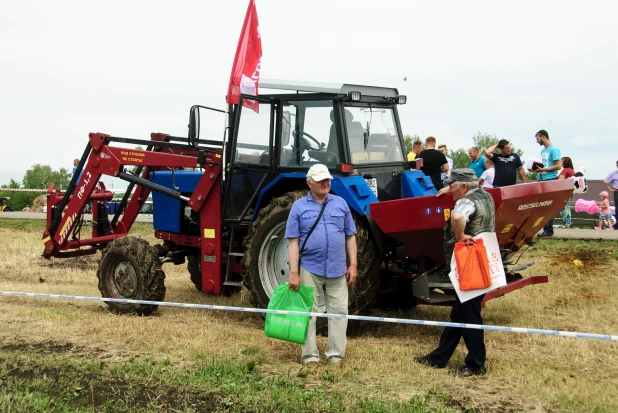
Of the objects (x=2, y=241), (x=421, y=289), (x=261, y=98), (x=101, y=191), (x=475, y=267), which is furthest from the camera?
(x=2, y=241)

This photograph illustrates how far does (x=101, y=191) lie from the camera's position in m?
9.84

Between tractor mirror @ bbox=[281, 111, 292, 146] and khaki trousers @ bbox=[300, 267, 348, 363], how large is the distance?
6.06 feet

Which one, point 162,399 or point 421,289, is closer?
point 162,399

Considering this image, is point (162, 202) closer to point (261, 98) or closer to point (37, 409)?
point (261, 98)

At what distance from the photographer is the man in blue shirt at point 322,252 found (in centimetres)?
590

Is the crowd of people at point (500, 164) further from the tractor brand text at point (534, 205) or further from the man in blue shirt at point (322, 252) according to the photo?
the man in blue shirt at point (322, 252)

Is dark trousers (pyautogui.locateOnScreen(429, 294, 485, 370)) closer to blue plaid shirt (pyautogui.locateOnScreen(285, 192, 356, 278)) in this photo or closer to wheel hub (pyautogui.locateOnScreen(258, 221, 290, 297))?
blue plaid shirt (pyautogui.locateOnScreen(285, 192, 356, 278))

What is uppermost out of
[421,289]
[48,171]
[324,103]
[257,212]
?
[48,171]

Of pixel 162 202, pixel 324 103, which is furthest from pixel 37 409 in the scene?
pixel 162 202

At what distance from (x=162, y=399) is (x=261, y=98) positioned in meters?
3.63

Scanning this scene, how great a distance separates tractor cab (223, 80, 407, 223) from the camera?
23.6 feet

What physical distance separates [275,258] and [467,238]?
2.38 meters

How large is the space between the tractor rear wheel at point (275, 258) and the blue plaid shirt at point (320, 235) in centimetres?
84

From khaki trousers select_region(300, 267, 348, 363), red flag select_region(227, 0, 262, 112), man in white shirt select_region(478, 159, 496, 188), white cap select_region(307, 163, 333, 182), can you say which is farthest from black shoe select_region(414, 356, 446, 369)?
man in white shirt select_region(478, 159, 496, 188)
